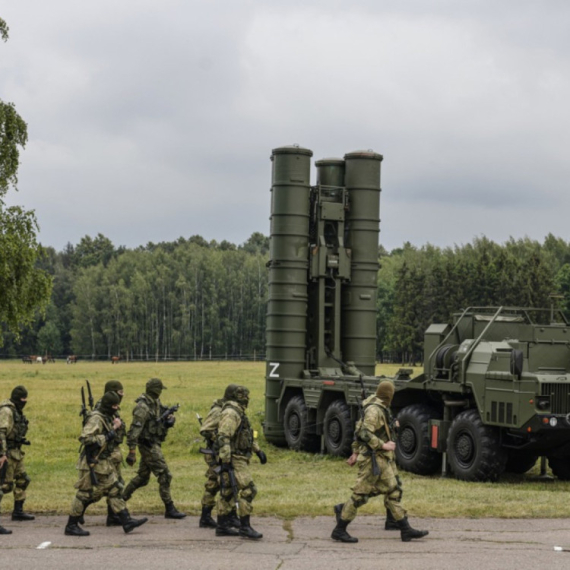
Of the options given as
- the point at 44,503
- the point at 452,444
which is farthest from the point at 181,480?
the point at 452,444

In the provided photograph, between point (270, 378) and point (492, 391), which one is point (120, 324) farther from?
point (492, 391)

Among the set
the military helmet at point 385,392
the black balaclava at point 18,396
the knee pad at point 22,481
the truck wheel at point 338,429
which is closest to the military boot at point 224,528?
the military helmet at point 385,392

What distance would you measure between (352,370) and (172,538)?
10762mm

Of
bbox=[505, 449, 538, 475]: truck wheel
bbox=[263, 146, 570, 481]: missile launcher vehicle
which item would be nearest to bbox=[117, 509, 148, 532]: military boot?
A: bbox=[263, 146, 570, 481]: missile launcher vehicle

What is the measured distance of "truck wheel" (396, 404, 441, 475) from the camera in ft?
55.0

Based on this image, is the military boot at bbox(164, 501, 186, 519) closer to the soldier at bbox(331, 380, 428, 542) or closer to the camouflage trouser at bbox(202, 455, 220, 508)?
the camouflage trouser at bbox(202, 455, 220, 508)

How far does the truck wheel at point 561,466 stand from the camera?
16.7 metres

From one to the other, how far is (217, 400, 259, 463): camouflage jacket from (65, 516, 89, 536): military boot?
5.45ft

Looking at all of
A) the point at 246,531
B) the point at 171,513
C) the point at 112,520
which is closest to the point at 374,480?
the point at 246,531

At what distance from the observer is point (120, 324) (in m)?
98.8

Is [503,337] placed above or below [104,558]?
above

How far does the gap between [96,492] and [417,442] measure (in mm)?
7151

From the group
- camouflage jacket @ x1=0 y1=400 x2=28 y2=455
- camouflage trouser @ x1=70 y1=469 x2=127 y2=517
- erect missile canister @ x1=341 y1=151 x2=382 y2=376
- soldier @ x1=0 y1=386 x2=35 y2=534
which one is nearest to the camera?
camouflage trouser @ x1=70 y1=469 x2=127 y2=517

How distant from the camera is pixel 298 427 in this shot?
68.1ft
